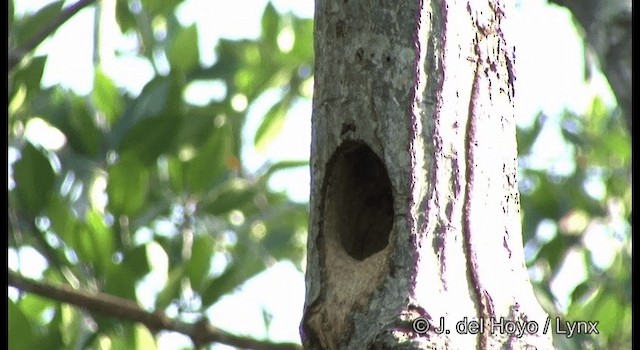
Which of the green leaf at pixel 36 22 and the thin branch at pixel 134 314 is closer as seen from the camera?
the thin branch at pixel 134 314

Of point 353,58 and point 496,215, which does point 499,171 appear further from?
point 353,58

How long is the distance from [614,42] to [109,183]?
1099 millimetres

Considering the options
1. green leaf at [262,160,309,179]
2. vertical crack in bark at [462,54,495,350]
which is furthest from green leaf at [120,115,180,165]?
vertical crack in bark at [462,54,495,350]

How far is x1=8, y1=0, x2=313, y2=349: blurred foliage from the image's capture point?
235cm

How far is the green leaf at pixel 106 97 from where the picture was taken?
2.67m

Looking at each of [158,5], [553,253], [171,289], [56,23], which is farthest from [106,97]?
[553,253]

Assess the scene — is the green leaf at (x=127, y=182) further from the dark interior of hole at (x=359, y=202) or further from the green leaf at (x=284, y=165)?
the dark interior of hole at (x=359, y=202)

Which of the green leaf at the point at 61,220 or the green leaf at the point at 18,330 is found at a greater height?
the green leaf at the point at 61,220

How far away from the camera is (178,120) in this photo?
2.50m

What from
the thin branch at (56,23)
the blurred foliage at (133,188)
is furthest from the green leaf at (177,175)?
the thin branch at (56,23)

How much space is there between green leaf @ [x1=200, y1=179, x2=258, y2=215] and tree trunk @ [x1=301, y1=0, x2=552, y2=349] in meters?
1.25

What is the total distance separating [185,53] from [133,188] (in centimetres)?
54

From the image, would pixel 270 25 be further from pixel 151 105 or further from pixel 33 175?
pixel 33 175

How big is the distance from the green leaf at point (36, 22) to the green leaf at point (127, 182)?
35cm
